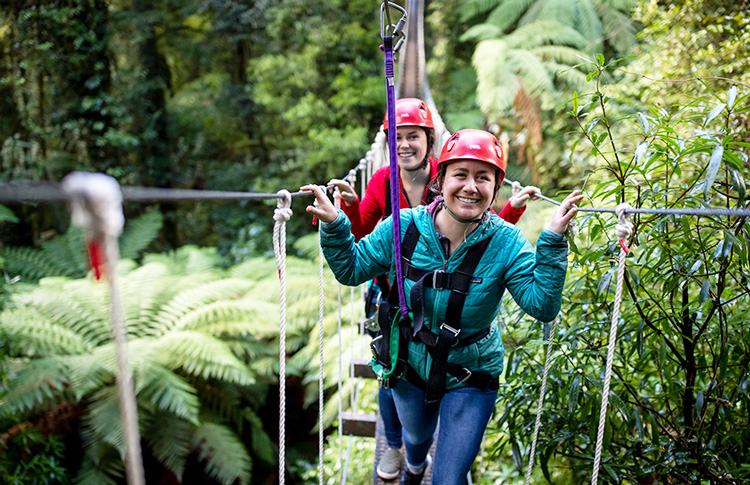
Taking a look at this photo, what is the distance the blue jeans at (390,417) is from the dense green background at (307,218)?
0.94 feet

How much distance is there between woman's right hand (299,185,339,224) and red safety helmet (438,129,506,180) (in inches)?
10.6

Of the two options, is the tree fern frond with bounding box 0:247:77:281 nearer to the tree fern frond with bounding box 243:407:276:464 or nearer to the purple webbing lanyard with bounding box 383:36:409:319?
the tree fern frond with bounding box 243:407:276:464

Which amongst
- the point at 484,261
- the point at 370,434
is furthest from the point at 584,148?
the point at 484,261

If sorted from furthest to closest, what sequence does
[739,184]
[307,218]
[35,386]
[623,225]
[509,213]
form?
[307,218]
[35,386]
[509,213]
[739,184]
[623,225]

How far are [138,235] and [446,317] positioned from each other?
4421 mm

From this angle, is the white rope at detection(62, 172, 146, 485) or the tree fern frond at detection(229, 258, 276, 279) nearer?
the white rope at detection(62, 172, 146, 485)

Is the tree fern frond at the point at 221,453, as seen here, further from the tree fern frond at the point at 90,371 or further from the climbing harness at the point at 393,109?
the climbing harness at the point at 393,109

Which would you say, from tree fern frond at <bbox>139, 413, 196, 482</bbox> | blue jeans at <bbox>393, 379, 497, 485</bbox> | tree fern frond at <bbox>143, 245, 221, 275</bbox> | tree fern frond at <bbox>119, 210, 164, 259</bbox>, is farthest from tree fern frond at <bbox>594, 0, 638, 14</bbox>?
tree fern frond at <bbox>139, 413, 196, 482</bbox>

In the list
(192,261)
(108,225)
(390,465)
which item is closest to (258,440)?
(192,261)

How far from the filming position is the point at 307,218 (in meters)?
5.85

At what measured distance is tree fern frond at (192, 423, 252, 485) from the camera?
315cm

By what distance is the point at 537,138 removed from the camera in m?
4.14

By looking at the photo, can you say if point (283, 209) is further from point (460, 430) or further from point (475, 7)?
point (475, 7)

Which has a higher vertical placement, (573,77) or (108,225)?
(573,77)
